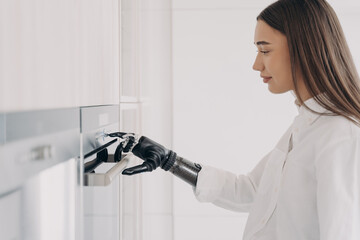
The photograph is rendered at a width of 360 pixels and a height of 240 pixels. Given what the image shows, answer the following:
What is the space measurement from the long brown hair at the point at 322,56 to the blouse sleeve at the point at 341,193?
126 mm

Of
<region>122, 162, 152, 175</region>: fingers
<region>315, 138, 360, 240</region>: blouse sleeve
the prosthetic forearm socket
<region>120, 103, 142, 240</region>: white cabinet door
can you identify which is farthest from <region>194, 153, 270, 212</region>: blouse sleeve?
<region>315, 138, 360, 240</region>: blouse sleeve

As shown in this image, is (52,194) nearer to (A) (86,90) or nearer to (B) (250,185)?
(A) (86,90)

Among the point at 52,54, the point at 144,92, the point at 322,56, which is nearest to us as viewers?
the point at 52,54

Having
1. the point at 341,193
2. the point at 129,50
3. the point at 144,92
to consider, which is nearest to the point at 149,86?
the point at 144,92

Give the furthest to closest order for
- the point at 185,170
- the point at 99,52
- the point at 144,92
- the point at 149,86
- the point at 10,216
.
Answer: the point at 149,86
the point at 144,92
the point at 185,170
the point at 99,52
the point at 10,216

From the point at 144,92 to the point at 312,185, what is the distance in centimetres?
74

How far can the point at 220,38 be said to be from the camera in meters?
2.50

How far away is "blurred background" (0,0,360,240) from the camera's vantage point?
1.24ft

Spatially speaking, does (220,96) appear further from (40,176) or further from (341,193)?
(40,176)

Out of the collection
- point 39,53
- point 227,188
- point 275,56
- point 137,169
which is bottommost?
point 227,188

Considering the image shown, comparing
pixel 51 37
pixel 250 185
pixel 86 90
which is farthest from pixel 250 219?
pixel 51 37

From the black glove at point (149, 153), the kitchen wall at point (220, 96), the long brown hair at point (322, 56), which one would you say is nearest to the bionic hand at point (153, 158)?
the black glove at point (149, 153)

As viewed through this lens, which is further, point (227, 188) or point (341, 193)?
point (227, 188)

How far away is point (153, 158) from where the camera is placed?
1.06m
